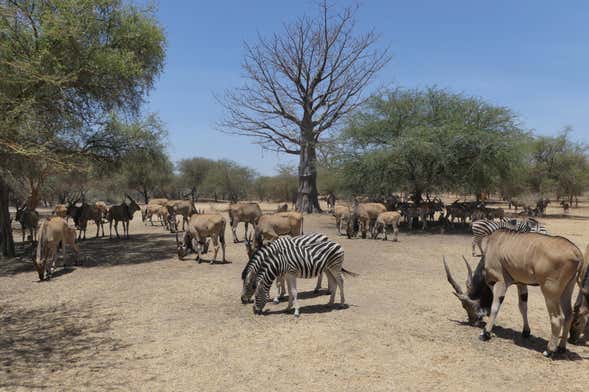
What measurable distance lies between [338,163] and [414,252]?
37.1ft

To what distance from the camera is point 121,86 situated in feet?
52.1

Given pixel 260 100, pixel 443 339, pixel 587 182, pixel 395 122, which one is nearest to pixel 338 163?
pixel 395 122

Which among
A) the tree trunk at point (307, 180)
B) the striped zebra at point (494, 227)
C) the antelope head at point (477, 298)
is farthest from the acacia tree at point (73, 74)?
the tree trunk at point (307, 180)

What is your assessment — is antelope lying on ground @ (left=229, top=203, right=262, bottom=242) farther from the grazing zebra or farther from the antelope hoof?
the antelope hoof

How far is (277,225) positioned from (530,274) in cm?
952

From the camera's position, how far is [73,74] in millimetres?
12766

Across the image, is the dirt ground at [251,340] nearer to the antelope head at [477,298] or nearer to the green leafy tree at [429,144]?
the antelope head at [477,298]

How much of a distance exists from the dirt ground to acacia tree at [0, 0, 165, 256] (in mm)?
4212

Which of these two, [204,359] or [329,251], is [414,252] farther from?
[204,359]

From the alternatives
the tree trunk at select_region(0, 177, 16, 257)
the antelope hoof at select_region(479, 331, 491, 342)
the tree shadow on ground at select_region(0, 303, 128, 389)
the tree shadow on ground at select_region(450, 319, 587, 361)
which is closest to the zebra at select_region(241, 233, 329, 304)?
the tree shadow on ground at select_region(0, 303, 128, 389)

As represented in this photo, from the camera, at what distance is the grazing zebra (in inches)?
342

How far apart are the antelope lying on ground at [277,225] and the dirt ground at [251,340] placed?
2518 mm

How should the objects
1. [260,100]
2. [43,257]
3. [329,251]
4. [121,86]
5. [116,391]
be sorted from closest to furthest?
[116,391] → [329,251] → [43,257] → [121,86] → [260,100]

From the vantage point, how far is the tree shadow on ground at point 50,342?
6242 millimetres
